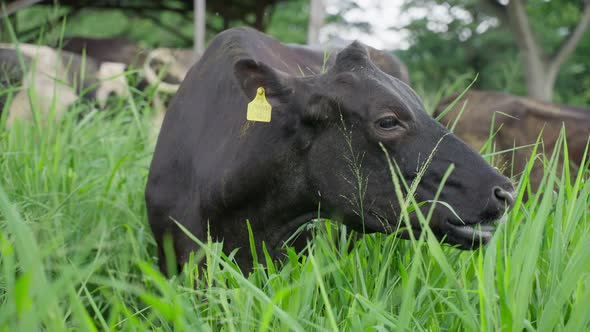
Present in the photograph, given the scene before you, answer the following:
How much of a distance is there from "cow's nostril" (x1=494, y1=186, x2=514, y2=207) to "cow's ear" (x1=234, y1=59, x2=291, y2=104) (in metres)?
0.82

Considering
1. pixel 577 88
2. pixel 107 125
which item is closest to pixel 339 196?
pixel 107 125

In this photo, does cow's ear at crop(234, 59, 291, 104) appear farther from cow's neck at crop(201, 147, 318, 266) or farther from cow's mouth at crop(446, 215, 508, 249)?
cow's mouth at crop(446, 215, 508, 249)

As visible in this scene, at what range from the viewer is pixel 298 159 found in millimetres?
2547

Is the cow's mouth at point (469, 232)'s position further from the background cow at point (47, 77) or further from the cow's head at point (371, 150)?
the background cow at point (47, 77)

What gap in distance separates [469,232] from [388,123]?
444mm

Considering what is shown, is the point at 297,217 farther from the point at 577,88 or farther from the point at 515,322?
the point at 577,88

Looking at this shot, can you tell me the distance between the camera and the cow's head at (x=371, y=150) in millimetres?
2207

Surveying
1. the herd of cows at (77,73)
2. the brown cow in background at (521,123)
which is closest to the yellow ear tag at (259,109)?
the herd of cows at (77,73)

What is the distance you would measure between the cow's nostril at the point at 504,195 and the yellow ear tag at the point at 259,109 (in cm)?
82

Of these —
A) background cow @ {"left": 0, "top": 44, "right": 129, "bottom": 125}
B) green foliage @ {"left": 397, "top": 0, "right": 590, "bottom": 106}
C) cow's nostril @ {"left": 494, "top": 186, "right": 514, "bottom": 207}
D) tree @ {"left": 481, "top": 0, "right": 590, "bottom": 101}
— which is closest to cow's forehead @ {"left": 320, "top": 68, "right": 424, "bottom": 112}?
cow's nostril @ {"left": 494, "top": 186, "right": 514, "bottom": 207}

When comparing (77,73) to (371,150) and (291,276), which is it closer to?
(371,150)

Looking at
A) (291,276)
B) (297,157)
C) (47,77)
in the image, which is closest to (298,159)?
(297,157)

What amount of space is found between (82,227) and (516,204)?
1.77 metres

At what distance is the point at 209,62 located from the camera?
121 inches
